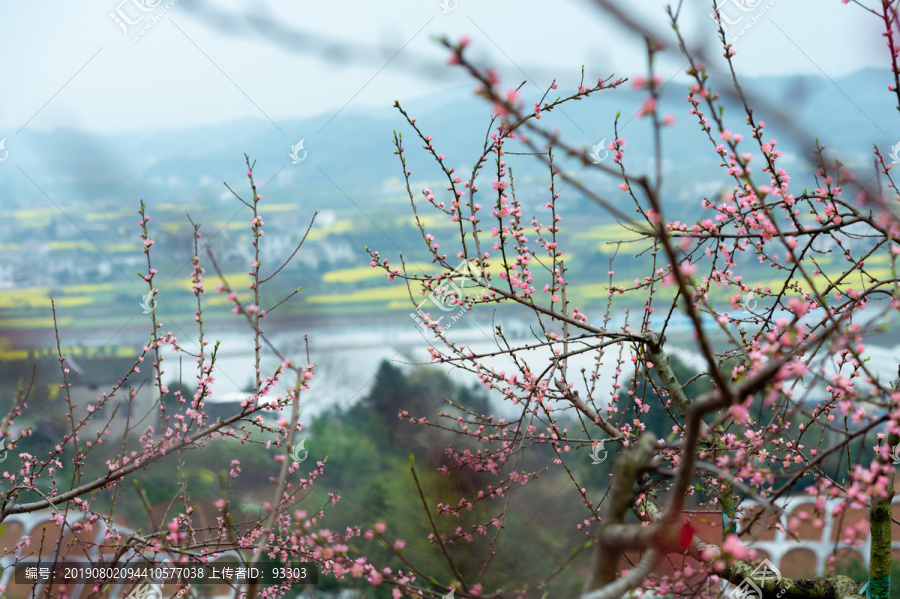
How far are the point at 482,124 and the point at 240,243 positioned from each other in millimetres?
1777

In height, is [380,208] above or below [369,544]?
above

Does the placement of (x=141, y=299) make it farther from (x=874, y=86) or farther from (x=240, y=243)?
(x=874, y=86)

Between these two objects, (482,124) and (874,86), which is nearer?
(874,86)

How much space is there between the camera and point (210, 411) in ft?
11.9

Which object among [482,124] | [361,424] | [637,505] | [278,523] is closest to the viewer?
[637,505]

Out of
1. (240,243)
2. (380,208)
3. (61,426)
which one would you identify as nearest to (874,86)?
(380,208)

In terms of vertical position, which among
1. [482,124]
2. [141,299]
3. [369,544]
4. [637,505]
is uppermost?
[482,124]

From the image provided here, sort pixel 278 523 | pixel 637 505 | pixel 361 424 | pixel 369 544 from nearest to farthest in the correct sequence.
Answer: pixel 637 505, pixel 278 523, pixel 369 544, pixel 361 424

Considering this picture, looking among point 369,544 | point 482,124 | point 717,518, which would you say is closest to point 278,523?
point 369,544

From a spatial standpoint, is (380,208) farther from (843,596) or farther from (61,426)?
(843,596)

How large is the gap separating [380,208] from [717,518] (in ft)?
8.87

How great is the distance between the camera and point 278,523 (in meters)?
2.70

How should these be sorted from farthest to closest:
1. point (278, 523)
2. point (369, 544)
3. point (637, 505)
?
1. point (369, 544)
2. point (278, 523)
3. point (637, 505)

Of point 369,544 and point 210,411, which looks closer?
point 369,544
